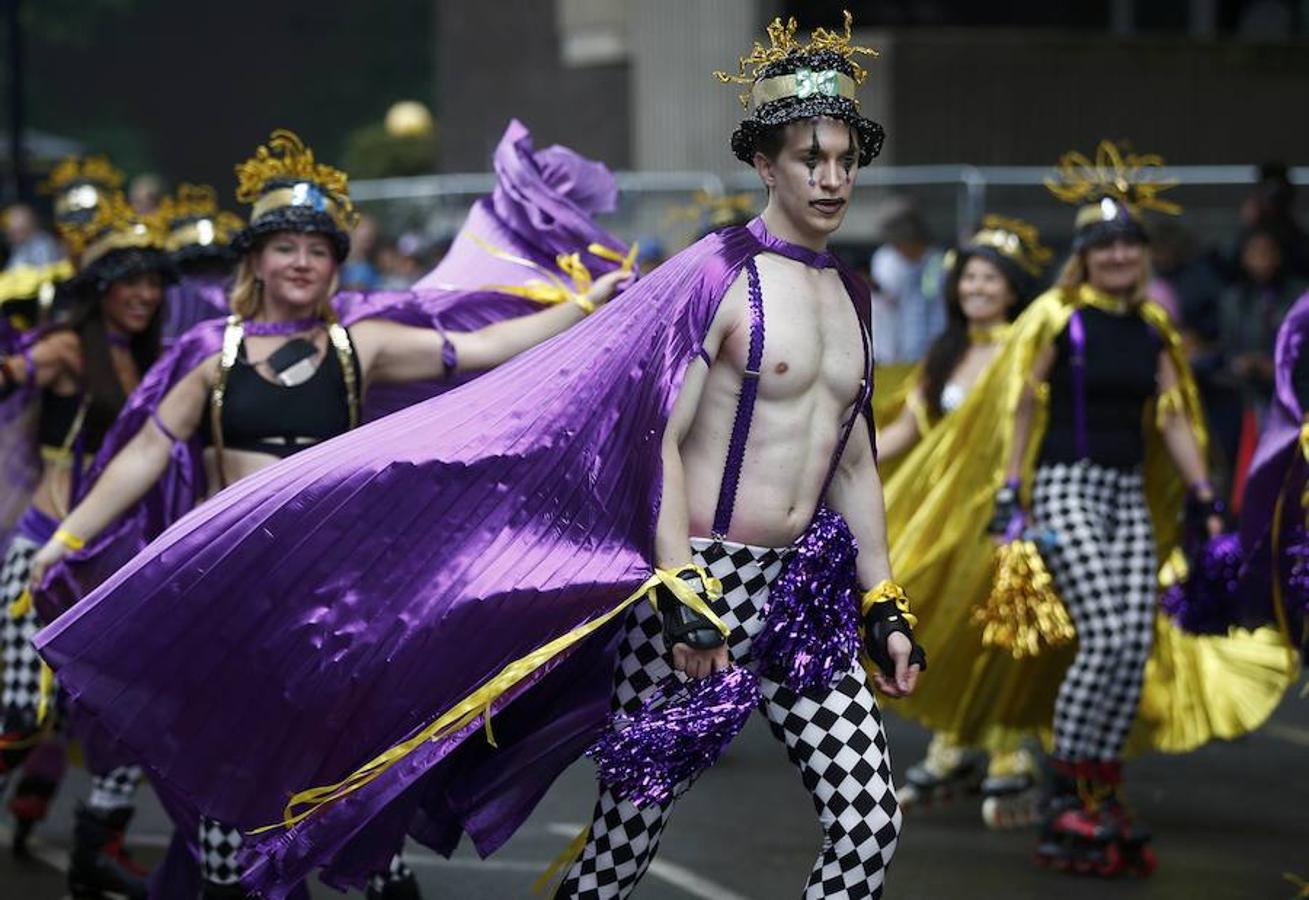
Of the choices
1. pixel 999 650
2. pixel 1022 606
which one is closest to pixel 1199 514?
pixel 1022 606

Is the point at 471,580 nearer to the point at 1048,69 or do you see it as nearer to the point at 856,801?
the point at 856,801

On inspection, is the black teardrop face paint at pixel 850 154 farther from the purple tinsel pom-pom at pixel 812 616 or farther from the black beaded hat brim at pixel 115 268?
the black beaded hat brim at pixel 115 268

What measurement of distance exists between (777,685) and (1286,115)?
15.1 metres

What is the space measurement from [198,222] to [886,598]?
5129mm

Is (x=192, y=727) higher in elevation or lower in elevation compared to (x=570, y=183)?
lower

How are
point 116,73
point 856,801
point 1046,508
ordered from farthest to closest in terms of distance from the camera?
point 116,73 → point 1046,508 → point 856,801

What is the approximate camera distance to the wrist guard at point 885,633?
5.98 meters

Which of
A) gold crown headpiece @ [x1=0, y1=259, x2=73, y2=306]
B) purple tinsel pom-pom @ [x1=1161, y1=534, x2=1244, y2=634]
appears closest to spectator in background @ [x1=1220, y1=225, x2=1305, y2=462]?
purple tinsel pom-pom @ [x1=1161, y1=534, x2=1244, y2=634]

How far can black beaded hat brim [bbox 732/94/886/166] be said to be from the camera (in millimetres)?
5797

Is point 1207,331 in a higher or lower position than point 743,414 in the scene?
lower

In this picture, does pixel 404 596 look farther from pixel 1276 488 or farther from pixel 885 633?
pixel 1276 488

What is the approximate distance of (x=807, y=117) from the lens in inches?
228

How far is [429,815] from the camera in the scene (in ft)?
20.8

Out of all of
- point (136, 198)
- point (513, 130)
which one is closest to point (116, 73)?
point (136, 198)
